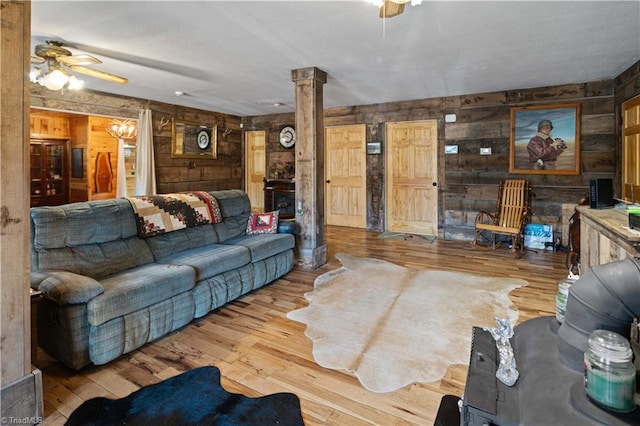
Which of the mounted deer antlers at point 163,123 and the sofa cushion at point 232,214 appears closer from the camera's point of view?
the sofa cushion at point 232,214

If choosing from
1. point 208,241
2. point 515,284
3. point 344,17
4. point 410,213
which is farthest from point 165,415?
point 410,213

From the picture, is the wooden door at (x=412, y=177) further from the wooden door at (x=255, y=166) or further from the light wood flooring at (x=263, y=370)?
the wooden door at (x=255, y=166)

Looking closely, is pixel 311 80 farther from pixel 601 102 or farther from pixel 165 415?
pixel 601 102

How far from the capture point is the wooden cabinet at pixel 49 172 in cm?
697

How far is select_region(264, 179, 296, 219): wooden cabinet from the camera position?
7207 mm

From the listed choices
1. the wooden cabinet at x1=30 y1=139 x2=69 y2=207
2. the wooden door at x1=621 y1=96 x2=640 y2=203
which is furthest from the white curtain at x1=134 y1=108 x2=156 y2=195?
the wooden door at x1=621 y1=96 x2=640 y2=203

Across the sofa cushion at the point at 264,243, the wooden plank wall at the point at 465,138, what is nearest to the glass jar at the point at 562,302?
the sofa cushion at the point at 264,243

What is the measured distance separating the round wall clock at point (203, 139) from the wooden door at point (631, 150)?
6.97m

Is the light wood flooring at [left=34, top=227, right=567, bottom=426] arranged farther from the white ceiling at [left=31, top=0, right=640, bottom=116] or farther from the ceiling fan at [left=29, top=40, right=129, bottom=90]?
the white ceiling at [left=31, top=0, right=640, bottom=116]

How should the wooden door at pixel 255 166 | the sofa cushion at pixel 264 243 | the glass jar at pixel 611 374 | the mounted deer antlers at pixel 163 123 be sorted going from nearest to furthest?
the glass jar at pixel 611 374
the sofa cushion at pixel 264 243
the mounted deer antlers at pixel 163 123
the wooden door at pixel 255 166

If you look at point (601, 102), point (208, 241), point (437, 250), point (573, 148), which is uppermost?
point (601, 102)

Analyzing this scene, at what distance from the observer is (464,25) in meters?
2.98

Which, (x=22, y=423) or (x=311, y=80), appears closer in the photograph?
(x=22, y=423)

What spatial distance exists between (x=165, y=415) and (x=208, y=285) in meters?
1.27
